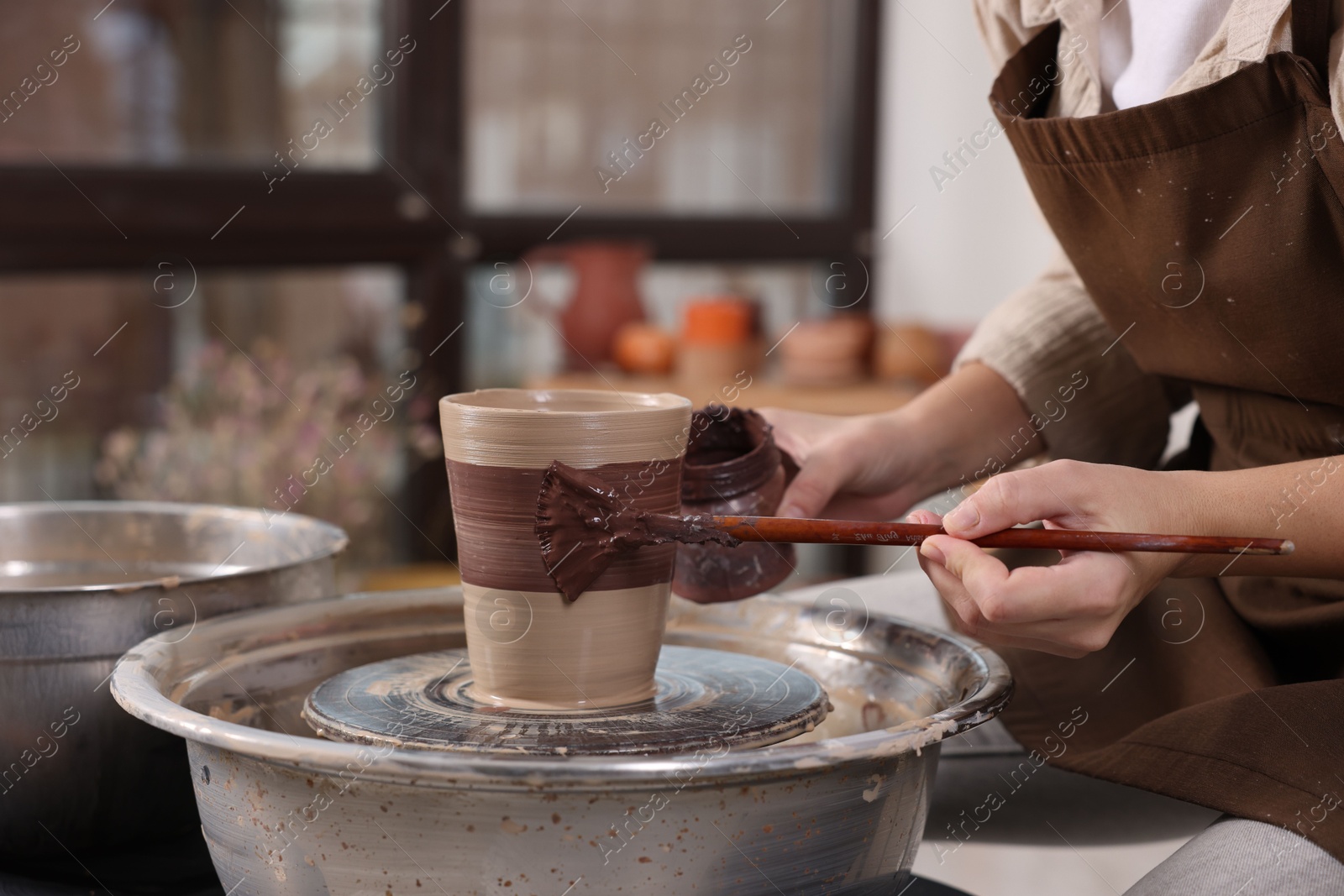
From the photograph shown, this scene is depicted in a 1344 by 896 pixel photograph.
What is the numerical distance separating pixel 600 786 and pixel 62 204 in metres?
2.36

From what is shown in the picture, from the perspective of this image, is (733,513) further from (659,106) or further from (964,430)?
(659,106)

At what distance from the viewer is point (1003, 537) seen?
70cm

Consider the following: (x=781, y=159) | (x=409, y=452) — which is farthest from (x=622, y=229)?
(x=409, y=452)

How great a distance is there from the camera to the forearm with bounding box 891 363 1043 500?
108cm

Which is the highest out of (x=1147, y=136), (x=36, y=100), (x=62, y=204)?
(x=36, y=100)

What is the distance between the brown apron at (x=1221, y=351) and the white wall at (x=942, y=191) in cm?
194

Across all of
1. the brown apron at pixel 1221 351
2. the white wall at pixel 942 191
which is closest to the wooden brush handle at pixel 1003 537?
the brown apron at pixel 1221 351

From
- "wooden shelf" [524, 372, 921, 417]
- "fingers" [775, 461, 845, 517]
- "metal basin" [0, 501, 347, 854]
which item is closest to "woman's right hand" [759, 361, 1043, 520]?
"fingers" [775, 461, 845, 517]

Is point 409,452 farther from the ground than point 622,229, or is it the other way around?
point 622,229

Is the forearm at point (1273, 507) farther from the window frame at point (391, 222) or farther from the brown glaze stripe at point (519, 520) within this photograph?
the window frame at point (391, 222)

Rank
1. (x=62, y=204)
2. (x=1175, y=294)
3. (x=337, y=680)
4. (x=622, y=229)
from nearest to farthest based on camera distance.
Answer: (x=337, y=680) → (x=1175, y=294) → (x=62, y=204) → (x=622, y=229)

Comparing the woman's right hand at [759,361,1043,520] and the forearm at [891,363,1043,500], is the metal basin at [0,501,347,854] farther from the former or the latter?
the forearm at [891,363,1043,500]

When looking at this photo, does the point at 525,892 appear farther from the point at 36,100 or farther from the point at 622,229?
the point at 622,229

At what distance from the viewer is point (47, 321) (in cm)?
263
